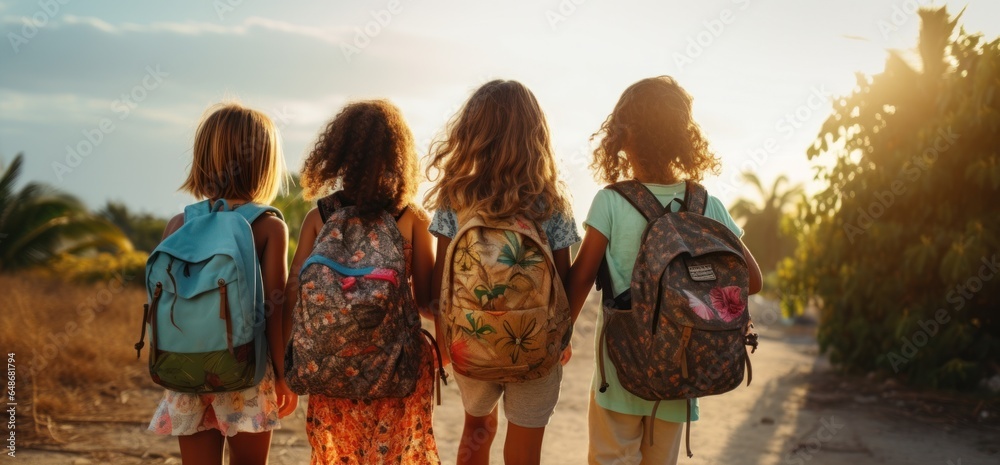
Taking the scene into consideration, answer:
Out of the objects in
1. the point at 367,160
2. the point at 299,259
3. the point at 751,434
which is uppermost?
the point at 367,160

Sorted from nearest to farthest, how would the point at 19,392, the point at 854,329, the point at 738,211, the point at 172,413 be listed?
the point at 172,413 < the point at 19,392 < the point at 854,329 < the point at 738,211

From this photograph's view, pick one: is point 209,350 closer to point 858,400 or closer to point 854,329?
Answer: point 858,400

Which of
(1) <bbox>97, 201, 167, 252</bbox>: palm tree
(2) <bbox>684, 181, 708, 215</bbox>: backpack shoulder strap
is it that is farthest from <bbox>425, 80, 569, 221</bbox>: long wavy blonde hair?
(1) <bbox>97, 201, 167, 252</bbox>: palm tree

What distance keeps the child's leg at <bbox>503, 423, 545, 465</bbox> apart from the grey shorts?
0.09 ft

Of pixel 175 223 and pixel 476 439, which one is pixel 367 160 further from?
pixel 476 439

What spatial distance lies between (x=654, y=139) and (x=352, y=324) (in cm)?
145

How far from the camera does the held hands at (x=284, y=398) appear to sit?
3.10 m

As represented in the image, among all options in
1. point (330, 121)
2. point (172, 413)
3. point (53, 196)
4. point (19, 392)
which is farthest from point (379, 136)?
point (53, 196)

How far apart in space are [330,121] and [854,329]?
296 inches

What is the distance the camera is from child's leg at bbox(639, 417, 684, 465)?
3.16 m

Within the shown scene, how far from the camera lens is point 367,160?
9.60 feet

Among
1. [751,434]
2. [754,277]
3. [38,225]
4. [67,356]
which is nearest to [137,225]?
[38,225]

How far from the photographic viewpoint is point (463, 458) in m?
3.04

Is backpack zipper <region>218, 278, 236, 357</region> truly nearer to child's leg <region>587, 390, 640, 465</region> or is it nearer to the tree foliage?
child's leg <region>587, 390, 640, 465</region>
